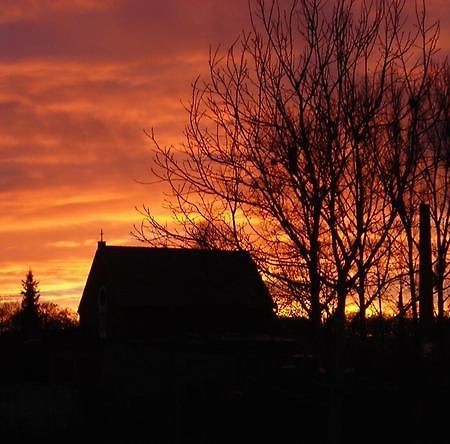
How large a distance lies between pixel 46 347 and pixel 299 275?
2547 centimetres

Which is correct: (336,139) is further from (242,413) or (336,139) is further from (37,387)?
(37,387)

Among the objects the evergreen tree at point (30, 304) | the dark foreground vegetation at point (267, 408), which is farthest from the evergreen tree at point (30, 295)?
the dark foreground vegetation at point (267, 408)

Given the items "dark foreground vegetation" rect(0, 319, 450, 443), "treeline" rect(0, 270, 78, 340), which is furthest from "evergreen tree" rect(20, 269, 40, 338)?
"dark foreground vegetation" rect(0, 319, 450, 443)

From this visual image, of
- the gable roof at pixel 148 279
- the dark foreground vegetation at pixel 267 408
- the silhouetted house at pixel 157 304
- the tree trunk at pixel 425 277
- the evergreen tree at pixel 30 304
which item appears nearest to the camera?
the tree trunk at pixel 425 277

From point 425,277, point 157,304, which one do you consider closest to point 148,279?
point 157,304

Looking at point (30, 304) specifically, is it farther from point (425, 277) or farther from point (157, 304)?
point (425, 277)

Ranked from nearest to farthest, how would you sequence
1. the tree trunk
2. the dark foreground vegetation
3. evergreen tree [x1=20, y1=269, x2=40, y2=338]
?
the tree trunk, the dark foreground vegetation, evergreen tree [x1=20, y1=269, x2=40, y2=338]

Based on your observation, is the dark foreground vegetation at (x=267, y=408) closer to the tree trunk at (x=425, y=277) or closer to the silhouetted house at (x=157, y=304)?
the tree trunk at (x=425, y=277)

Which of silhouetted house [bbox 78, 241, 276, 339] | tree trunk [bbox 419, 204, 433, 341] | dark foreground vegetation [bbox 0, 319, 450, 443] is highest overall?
silhouetted house [bbox 78, 241, 276, 339]

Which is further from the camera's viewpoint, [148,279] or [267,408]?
[148,279]

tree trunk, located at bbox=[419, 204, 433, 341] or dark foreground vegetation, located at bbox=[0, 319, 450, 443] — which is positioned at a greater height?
tree trunk, located at bbox=[419, 204, 433, 341]

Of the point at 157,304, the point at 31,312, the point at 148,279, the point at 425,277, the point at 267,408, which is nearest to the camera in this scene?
the point at 425,277

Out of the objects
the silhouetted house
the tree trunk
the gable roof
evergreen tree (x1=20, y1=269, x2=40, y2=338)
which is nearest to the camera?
the tree trunk

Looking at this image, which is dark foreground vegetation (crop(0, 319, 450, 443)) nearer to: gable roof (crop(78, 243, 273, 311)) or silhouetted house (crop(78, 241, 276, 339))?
gable roof (crop(78, 243, 273, 311))
